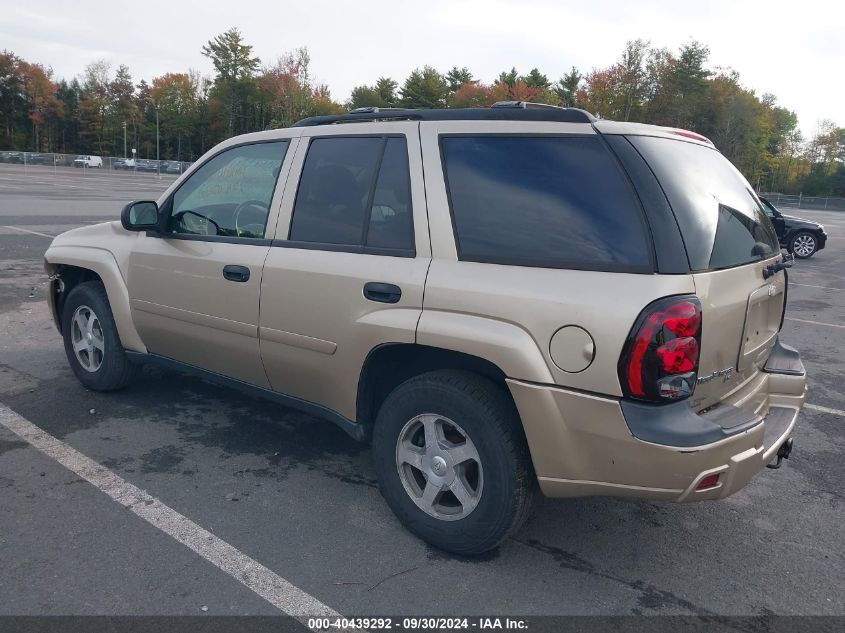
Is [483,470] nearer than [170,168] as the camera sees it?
Yes

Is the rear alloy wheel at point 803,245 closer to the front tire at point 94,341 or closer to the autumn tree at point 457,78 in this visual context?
the front tire at point 94,341

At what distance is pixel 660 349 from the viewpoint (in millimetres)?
2498

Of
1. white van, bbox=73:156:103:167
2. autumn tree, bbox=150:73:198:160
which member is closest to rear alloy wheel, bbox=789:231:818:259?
white van, bbox=73:156:103:167

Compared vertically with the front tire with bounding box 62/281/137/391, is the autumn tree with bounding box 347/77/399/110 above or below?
above

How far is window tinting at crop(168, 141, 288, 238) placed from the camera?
3836 millimetres

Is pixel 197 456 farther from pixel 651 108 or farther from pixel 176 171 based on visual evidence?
pixel 651 108

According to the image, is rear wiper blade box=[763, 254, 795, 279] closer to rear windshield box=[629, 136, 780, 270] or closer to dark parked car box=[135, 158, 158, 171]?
rear windshield box=[629, 136, 780, 270]

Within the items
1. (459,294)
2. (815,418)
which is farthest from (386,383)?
(815,418)

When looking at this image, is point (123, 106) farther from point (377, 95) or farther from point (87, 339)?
point (87, 339)

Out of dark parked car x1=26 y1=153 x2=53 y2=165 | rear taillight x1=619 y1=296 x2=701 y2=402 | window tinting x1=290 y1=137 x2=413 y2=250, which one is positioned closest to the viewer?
rear taillight x1=619 y1=296 x2=701 y2=402

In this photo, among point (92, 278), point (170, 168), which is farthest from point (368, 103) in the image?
point (92, 278)

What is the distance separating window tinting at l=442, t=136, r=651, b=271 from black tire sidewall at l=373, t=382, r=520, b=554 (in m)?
0.65

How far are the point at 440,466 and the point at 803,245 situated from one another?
1744 centimetres

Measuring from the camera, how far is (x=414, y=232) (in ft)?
10.3
